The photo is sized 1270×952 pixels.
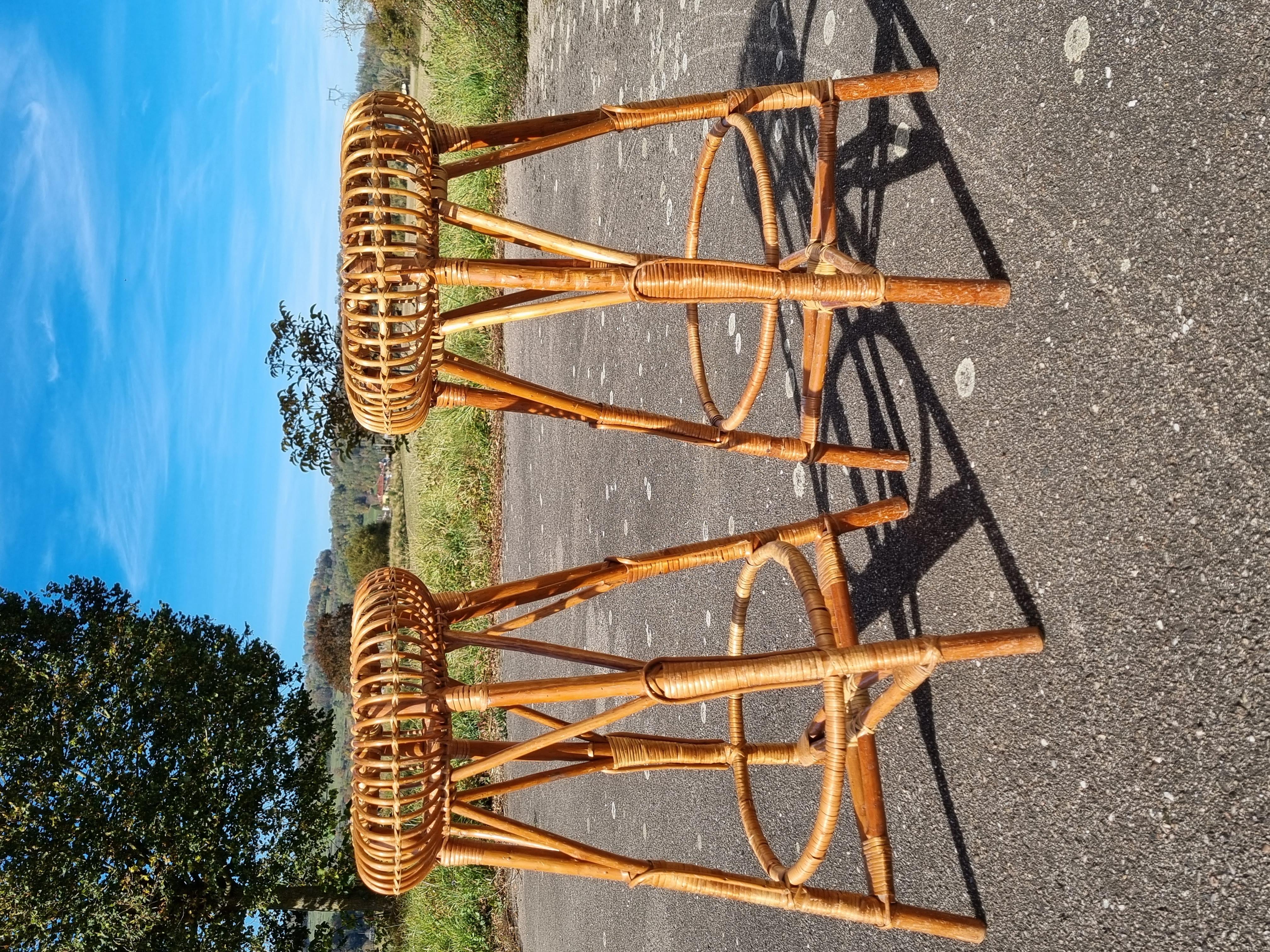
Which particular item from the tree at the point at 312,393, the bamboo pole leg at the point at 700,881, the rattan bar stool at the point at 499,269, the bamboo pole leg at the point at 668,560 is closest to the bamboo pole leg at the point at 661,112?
the rattan bar stool at the point at 499,269

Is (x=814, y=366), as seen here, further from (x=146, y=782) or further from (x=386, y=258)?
(x=146, y=782)

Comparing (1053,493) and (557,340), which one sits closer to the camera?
(1053,493)

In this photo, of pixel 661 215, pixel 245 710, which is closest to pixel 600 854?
pixel 661 215

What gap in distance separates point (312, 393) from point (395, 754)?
4.96m

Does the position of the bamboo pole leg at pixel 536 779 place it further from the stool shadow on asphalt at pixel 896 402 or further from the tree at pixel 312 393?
the tree at pixel 312 393

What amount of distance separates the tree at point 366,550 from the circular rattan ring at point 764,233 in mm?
8154

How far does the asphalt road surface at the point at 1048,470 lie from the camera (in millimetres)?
1182

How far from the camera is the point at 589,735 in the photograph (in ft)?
5.19

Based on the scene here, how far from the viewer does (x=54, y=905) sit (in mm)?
3486

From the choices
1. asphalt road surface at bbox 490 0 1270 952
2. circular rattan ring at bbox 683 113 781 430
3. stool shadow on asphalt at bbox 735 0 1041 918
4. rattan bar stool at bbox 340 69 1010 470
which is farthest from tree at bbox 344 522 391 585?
rattan bar stool at bbox 340 69 1010 470

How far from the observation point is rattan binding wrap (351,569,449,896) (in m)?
1.28

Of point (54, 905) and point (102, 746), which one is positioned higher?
point (102, 746)

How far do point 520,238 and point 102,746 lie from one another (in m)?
3.34

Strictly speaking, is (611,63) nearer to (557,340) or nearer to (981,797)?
(557,340)
